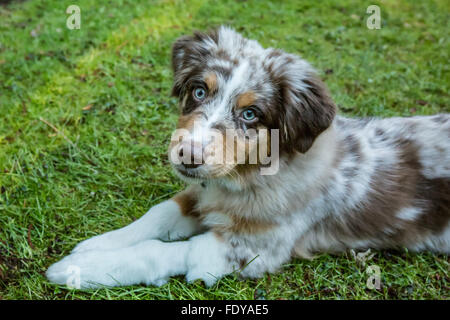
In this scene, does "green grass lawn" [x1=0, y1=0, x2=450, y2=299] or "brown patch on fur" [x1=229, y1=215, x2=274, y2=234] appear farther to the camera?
"green grass lawn" [x1=0, y1=0, x2=450, y2=299]

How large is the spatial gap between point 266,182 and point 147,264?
114cm

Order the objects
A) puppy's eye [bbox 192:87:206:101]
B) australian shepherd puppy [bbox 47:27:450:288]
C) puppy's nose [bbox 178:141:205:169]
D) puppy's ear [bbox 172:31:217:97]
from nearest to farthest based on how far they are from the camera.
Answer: puppy's nose [bbox 178:141:205:169]
australian shepherd puppy [bbox 47:27:450:288]
puppy's eye [bbox 192:87:206:101]
puppy's ear [bbox 172:31:217:97]

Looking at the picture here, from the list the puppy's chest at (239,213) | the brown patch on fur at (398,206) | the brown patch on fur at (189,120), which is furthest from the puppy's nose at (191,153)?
the brown patch on fur at (398,206)

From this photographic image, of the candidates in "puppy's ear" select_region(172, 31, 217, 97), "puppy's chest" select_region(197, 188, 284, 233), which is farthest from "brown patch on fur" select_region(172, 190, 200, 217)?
"puppy's ear" select_region(172, 31, 217, 97)

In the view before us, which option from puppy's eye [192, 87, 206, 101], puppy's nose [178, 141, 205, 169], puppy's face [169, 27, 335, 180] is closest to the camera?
puppy's nose [178, 141, 205, 169]

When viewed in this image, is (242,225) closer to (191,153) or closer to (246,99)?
(191,153)

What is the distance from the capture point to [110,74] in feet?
18.8

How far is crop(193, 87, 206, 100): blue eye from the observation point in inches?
127

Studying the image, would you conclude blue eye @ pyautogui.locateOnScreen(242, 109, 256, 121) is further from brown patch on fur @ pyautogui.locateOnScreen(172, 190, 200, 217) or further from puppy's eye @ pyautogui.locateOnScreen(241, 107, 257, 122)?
brown patch on fur @ pyautogui.locateOnScreen(172, 190, 200, 217)

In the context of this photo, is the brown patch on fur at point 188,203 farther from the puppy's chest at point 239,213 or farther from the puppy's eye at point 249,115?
the puppy's eye at point 249,115

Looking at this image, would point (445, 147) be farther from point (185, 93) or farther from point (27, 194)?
point (27, 194)

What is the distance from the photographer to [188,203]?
375 centimetres

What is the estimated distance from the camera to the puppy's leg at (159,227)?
11.3 ft
